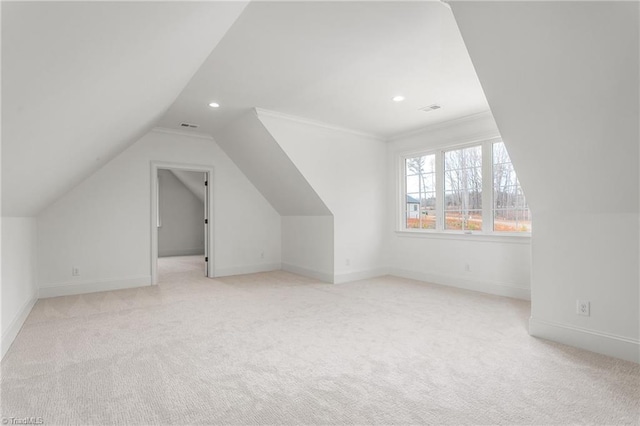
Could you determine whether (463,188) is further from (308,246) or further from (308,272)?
(308,272)

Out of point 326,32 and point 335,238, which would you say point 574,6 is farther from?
point 335,238

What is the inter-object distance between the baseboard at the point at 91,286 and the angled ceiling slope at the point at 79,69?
1817mm

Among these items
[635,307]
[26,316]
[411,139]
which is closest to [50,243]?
[26,316]

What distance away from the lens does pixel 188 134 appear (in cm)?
558

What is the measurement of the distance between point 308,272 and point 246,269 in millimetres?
1198

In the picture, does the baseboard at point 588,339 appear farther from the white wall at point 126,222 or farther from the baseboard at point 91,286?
the baseboard at point 91,286

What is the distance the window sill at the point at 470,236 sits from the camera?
170 inches

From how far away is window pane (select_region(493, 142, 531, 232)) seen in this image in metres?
4.38

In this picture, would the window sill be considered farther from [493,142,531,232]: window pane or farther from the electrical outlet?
the electrical outlet

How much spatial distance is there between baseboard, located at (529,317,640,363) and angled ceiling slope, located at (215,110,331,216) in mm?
3151

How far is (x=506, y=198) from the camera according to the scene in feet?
14.8

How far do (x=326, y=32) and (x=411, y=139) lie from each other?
11.3 feet

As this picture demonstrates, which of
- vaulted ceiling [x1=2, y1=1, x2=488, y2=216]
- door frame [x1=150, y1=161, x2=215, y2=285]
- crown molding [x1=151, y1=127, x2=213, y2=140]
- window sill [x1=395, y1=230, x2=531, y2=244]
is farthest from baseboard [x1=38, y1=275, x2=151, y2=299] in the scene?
window sill [x1=395, y1=230, x2=531, y2=244]

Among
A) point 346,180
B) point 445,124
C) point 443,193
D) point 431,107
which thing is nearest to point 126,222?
point 346,180
